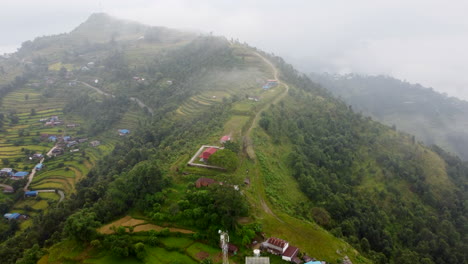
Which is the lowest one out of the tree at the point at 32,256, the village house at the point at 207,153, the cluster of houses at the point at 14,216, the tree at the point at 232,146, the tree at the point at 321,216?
the cluster of houses at the point at 14,216

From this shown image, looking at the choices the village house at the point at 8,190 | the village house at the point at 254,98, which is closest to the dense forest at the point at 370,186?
the village house at the point at 254,98

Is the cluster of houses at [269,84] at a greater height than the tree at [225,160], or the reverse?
the cluster of houses at [269,84]

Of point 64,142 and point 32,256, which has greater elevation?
point 32,256

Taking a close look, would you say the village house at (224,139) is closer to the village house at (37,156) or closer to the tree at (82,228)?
the tree at (82,228)

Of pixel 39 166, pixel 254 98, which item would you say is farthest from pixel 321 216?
pixel 39 166

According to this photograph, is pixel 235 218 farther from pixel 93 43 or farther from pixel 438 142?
pixel 93 43

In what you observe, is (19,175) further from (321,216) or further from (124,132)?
(321,216)
